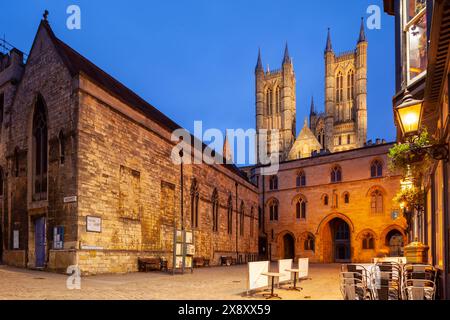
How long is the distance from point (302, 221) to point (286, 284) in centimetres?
3001

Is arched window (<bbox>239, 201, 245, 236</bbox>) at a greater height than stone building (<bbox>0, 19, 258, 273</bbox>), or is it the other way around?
stone building (<bbox>0, 19, 258, 273</bbox>)

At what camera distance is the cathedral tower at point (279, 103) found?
276 ft

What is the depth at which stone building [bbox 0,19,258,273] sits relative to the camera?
16.3 metres

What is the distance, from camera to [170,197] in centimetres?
2328

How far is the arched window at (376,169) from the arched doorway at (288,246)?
1190cm

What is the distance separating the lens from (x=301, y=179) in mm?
44188

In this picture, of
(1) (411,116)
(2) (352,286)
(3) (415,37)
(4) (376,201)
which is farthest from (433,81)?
(4) (376,201)

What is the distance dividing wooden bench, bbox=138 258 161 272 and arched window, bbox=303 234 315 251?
2594 centimetres

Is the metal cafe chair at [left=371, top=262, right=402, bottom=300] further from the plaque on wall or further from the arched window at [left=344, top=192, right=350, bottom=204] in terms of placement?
the arched window at [left=344, top=192, right=350, bottom=204]

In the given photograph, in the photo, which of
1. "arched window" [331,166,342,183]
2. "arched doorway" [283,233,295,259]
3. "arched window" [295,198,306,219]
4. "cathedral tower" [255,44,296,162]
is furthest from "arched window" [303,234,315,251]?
"cathedral tower" [255,44,296,162]

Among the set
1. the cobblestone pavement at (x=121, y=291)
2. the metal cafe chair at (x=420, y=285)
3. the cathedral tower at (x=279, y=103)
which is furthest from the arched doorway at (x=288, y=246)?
the metal cafe chair at (x=420, y=285)

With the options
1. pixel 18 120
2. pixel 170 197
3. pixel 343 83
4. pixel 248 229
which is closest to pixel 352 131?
pixel 343 83

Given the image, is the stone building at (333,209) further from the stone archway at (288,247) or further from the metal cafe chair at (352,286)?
the metal cafe chair at (352,286)
